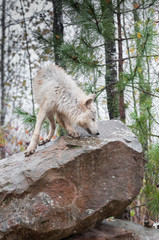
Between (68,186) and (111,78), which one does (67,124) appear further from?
(111,78)

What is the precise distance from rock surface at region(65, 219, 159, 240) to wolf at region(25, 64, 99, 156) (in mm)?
1354

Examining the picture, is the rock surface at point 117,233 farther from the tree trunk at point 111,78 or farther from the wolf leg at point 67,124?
the tree trunk at point 111,78

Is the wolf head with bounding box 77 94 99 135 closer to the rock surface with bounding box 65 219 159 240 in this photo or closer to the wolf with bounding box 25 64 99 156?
the wolf with bounding box 25 64 99 156

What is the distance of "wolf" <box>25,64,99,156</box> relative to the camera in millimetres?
4145

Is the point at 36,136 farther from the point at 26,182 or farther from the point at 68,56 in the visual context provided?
the point at 68,56

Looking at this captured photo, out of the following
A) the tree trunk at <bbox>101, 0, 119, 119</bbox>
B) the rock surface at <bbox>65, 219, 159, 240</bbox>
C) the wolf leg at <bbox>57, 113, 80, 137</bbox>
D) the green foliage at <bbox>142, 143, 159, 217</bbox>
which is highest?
the tree trunk at <bbox>101, 0, 119, 119</bbox>

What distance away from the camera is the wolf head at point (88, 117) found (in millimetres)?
4117

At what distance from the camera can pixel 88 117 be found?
13.5 ft

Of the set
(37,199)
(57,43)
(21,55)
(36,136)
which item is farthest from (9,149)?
(37,199)

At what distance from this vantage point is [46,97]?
14.2ft

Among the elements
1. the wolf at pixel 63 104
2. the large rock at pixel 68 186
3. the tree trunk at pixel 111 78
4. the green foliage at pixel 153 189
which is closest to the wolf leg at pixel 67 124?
the wolf at pixel 63 104

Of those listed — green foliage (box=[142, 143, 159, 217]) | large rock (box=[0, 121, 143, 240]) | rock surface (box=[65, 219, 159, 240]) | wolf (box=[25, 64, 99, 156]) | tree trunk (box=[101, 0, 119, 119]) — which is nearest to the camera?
large rock (box=[0, 121, 143, 240])

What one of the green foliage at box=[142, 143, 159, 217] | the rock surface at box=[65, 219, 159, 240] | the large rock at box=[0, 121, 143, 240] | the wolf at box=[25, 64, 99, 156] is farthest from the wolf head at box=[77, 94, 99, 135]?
the rock surface at box=[65, 219, 159, 240]

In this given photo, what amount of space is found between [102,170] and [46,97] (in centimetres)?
133
